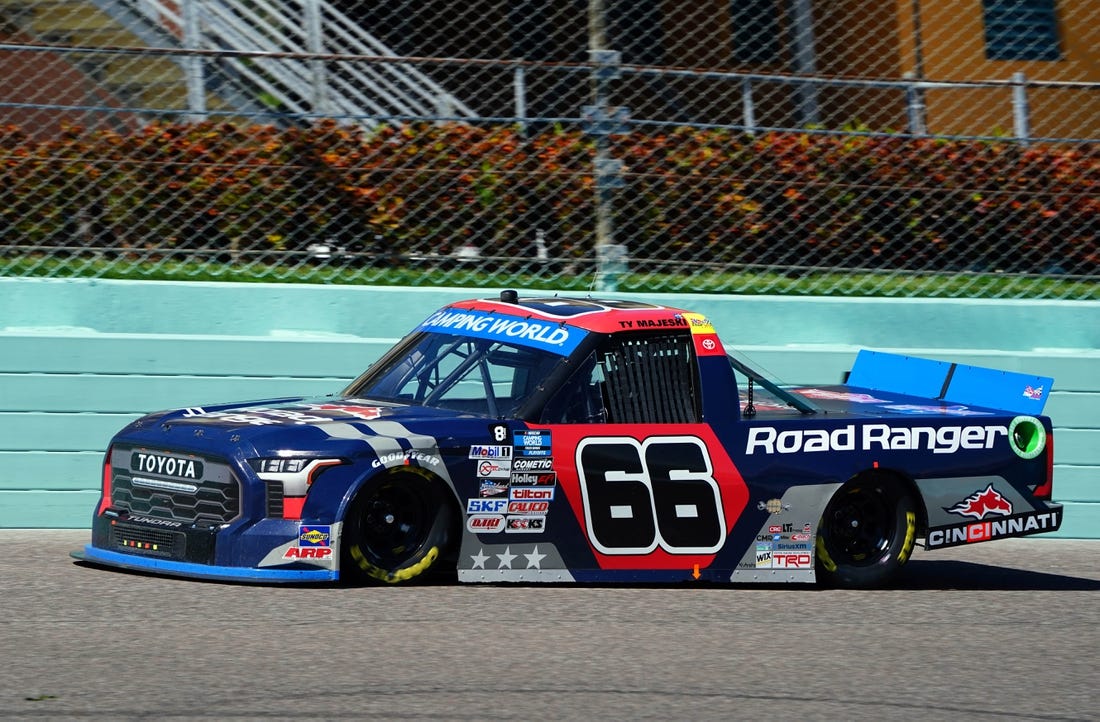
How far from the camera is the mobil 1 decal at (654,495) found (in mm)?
7363

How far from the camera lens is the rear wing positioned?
328 inches

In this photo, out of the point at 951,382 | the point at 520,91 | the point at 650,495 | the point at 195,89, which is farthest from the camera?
the point at 520,91

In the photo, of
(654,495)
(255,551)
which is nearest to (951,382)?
(654,495)

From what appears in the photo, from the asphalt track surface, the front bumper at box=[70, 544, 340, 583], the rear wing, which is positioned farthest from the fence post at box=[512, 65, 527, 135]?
the front bumper at box=[70, 544, 340, 583]

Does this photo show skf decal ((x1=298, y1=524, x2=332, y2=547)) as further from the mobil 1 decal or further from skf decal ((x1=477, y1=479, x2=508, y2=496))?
the mobil 1 decal

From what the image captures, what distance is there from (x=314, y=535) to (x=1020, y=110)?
19.0 ft

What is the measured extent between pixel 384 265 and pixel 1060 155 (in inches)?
168

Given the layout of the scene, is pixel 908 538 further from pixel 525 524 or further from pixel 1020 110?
pixel 1020 110

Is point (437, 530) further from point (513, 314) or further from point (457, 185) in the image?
point (457, 185)

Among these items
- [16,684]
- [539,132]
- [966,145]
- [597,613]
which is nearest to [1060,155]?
[966,145]

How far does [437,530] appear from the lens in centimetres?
717

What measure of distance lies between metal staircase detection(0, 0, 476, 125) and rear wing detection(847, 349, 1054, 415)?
9.13 feet

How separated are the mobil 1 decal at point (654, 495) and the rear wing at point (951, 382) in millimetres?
1675

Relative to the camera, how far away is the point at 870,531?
26.5ft
